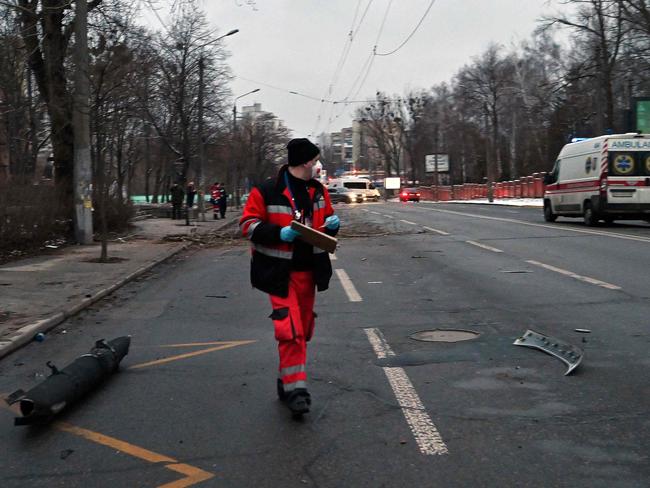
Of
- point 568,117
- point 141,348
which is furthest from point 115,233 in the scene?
point 568,117

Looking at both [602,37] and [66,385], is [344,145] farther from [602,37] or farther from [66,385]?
[66,385]

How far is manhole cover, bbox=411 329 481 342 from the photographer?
7246 mm

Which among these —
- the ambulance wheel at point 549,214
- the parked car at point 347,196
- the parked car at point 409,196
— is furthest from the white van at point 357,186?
the ambulance wheel at point 549,214

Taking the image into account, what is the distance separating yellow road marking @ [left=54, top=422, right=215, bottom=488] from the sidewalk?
9.07 ft

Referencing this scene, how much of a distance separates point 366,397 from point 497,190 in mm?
63881

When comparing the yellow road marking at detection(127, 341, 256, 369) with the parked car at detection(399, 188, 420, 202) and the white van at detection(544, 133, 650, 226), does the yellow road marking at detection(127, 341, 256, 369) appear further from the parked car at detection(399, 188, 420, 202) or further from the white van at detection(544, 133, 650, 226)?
the parked car at detection(399, 188, 420, 202)

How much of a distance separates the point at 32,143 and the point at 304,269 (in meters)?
26.2

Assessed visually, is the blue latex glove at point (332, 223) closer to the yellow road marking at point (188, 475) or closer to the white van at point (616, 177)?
the yellow road marking at point (188, 475)

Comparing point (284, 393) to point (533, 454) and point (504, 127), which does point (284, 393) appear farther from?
point (504, 127)

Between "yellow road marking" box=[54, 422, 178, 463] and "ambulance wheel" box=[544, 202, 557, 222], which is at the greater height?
"ambulance wheel" box=[544, 202, 557, 222]

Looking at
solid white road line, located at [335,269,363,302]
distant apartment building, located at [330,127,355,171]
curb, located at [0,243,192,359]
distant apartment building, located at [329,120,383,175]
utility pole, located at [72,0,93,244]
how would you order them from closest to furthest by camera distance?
1. curb, located at [0,243,192,359]
2. solid white road line, located at [335,269,363,302]
3. utility pole, located at [72,0,93,244]
4. distant apartment building, located at [329,120,383,175]
5. distant apartment building, located at [330,127,355,171]

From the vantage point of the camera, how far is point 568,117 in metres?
57.9

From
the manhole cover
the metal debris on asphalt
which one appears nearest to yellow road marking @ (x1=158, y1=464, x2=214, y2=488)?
the metal debris on asphalt

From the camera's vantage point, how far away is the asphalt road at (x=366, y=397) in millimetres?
4078
